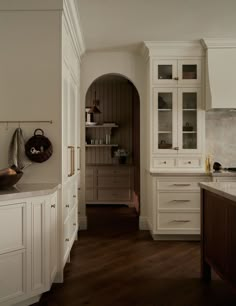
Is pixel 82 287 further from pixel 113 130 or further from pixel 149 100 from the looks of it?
pixel 113 130

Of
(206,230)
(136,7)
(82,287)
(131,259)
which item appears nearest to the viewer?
(82,287)

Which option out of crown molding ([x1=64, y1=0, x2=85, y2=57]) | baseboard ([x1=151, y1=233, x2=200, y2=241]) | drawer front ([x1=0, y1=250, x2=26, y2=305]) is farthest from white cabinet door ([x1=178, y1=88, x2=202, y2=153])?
drawer front ([x1=0, y1=250, x2=26, y2=305])

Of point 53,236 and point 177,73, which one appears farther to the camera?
point 177,73

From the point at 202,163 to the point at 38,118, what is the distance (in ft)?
8.32

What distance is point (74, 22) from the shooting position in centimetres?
351

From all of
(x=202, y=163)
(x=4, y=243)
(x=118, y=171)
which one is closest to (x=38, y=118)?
(x=4, y=243)

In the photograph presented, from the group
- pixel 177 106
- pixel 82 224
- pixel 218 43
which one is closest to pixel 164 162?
pixel 177 106

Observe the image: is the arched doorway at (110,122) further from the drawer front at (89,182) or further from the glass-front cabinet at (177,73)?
the glass-front cabinet at (177,73)

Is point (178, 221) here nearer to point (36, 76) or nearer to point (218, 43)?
point (218, 43)

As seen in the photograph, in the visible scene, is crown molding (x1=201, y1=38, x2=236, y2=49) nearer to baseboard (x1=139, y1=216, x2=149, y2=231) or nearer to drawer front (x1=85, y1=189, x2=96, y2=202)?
baseboard (x1=139, y1=216, x2=149, y2=231)

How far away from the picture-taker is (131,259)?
3592mm

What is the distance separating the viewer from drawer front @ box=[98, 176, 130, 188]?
22.5ft

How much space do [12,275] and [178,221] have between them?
257 centimetres

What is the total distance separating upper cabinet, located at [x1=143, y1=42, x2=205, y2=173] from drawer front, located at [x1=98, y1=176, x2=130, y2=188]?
2393mm
